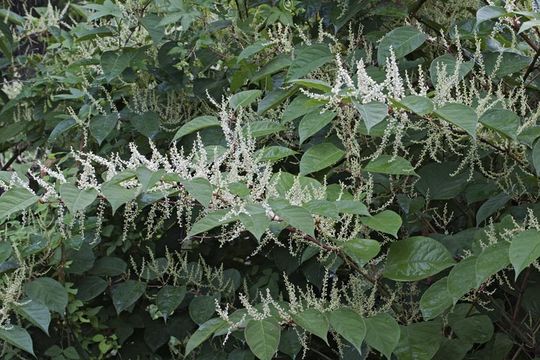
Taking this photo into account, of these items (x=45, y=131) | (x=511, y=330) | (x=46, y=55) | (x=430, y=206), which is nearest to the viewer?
(x=511, y=330)

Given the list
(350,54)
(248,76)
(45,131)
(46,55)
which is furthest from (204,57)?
(46,55)

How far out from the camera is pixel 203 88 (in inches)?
105

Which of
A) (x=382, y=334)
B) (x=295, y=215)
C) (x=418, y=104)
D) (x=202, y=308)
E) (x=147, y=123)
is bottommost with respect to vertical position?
(x=202, y=308)

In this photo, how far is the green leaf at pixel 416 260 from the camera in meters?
1.82

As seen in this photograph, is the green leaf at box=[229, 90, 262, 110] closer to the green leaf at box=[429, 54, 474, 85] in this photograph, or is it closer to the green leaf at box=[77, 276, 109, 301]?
the green leaf at box=[429, 54, 474, 85]

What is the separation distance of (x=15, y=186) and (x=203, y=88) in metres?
1.04

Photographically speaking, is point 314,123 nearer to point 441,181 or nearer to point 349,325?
point 349,325

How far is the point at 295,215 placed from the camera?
60.9 inches

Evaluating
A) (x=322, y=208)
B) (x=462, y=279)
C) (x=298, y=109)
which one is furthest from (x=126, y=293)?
(x=462, y=279)

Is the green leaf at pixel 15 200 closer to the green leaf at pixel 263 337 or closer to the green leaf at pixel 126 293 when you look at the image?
the green leaf at pixel 263 337

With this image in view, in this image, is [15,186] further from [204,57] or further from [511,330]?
[511,330]

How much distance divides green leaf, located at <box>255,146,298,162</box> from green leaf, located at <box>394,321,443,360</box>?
18.8 inches

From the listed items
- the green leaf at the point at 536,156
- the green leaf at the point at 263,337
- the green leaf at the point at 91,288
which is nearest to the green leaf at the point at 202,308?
the green leaf at the point at 91,288

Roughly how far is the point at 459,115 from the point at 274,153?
0.52m
